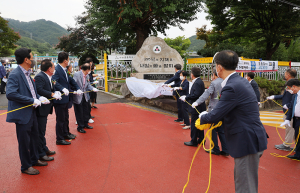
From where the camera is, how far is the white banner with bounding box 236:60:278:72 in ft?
30.3

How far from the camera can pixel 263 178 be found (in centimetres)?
340

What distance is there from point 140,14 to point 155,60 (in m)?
2.75

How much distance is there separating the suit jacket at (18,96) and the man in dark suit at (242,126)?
8.98ft

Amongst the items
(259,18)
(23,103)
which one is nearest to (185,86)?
(23,103)

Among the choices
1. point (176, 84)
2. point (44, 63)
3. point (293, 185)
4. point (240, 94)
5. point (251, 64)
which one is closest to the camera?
point (240, 94)

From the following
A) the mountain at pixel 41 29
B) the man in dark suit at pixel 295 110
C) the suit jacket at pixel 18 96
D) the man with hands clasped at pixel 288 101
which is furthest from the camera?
the mountain at pixel 41 29

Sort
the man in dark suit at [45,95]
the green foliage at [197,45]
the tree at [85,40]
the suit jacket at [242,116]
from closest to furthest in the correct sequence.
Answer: the suit jacket at [242,116]
the man in dark suit at [45,95]
the tree at [85,40]
the green foliage at [197,45]

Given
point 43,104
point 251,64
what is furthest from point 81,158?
point 251,64

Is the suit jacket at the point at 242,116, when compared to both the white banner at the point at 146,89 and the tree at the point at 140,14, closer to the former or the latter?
the white banner at the point at 146,89

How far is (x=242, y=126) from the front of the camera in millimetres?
2146

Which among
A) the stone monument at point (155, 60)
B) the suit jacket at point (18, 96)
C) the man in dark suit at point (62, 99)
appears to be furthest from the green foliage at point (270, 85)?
the suit jacket at point (18, 96)

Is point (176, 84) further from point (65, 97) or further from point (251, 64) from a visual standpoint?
point (251, 64)

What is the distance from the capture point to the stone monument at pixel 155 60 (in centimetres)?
1073

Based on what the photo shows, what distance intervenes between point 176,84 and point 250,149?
189 inches
